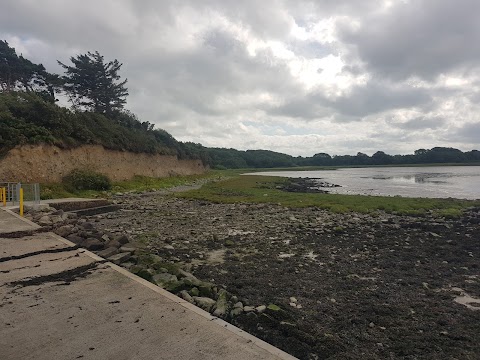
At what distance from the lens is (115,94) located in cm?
5378

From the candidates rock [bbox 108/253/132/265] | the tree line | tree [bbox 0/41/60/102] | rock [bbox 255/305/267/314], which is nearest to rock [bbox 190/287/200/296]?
rock [bbox 255/305/267/314]

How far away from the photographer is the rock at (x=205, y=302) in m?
5.86

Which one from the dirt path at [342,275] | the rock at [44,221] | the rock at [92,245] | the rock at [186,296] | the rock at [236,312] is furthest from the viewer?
the rock at [44,221]

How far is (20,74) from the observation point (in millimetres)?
47281

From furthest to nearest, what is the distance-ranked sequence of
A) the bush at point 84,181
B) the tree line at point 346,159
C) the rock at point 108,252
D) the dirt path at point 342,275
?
the tree line at point 346,159 < the bush at point 84,181 < the rock at point 108,252 < the dirt path at point 342,275

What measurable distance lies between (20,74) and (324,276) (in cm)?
5492

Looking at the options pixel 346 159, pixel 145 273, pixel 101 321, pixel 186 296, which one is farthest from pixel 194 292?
pixel 346 159

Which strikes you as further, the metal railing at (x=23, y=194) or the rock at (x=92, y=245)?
the metal railing at (x=23, y=194)

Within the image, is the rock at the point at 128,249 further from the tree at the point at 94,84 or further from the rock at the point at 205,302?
the tree at the point at 94,84

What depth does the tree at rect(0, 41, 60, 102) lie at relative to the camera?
148ft

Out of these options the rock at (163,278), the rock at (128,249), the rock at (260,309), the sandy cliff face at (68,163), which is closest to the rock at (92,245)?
the rock at (128,249)

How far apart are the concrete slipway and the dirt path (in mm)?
1292

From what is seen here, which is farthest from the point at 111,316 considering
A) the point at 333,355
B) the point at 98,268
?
the point at 333,355

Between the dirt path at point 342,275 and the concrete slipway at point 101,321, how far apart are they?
129 centimetres
